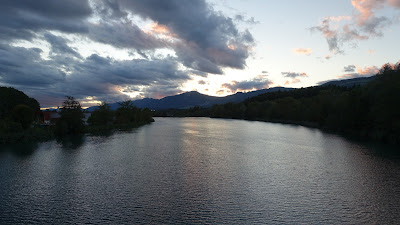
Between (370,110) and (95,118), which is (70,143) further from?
(370,110)

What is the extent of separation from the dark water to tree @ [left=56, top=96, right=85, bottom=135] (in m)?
30.3

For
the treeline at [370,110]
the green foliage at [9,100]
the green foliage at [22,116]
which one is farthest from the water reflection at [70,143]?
the treeline at [370,110]

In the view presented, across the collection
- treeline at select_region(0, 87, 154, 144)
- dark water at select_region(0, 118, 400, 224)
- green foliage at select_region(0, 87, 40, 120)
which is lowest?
dark water at select_region(0, 118, 400, 224)

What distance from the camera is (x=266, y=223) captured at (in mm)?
14570

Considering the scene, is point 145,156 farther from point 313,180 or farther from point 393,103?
point 393,103

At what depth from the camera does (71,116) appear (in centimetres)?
6353

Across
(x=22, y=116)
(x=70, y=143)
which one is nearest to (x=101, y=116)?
(x=22, y=116)

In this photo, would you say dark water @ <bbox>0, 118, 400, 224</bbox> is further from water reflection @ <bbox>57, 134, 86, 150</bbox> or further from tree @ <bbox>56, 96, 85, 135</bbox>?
tree @ <bbox>56, 96, 85, 135</bbox>

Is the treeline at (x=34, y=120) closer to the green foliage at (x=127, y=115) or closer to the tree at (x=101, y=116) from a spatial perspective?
the tree at (x=101, y=116)

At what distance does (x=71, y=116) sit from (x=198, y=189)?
174 ft

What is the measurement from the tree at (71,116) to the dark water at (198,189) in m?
30.3

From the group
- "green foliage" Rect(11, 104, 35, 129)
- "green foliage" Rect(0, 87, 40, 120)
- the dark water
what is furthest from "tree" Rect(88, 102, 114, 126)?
the dark water

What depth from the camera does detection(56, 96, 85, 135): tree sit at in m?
63.0

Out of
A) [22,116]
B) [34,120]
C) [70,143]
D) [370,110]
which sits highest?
[370,110]
